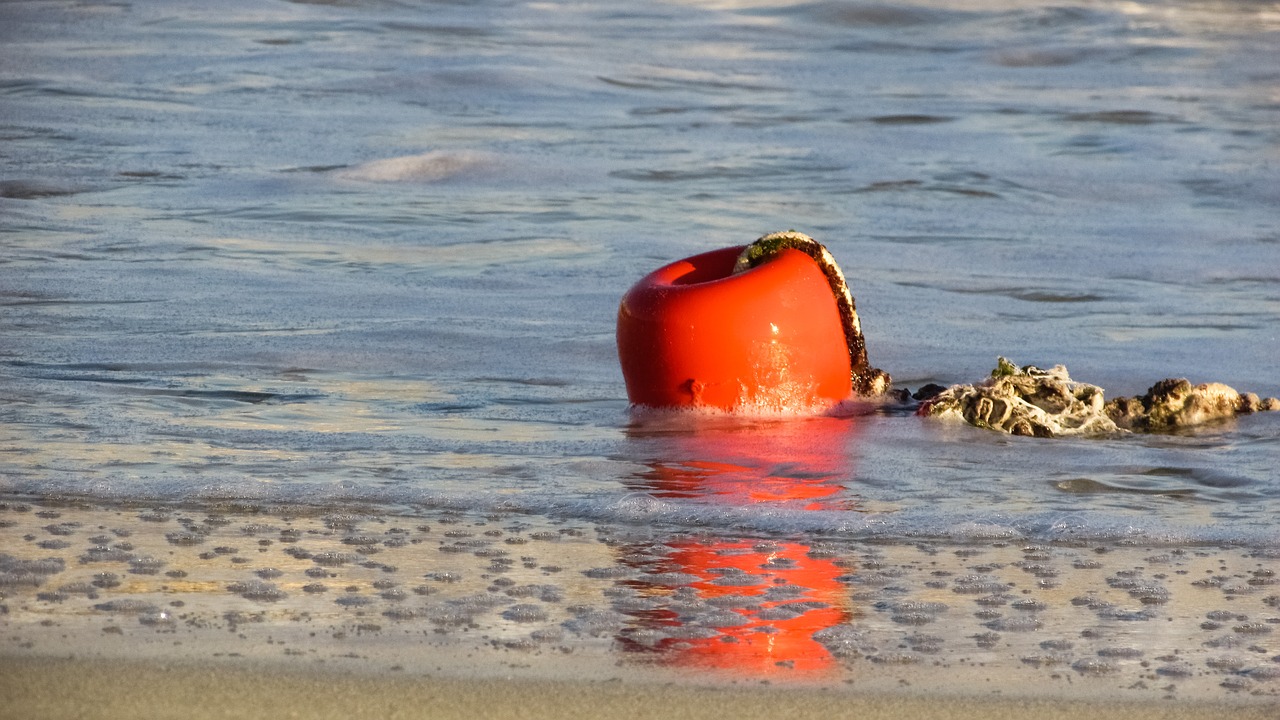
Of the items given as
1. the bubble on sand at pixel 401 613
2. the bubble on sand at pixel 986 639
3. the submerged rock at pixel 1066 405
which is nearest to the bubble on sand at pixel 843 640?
the bubble on sand at pixel 986 639

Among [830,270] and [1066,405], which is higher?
[830,270]

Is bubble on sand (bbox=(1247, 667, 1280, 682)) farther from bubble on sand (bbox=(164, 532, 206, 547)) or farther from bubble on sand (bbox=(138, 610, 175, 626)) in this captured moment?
bubble on sand (bbox=(164, 532, 206, 547))

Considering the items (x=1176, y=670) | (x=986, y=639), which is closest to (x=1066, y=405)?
(x=986, y=639)

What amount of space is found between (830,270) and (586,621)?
2154mm

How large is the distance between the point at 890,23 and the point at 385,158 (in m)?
10.7

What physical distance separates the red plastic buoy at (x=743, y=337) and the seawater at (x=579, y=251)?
12 centimetres

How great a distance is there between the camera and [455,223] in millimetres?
9219

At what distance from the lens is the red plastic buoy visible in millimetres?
4992

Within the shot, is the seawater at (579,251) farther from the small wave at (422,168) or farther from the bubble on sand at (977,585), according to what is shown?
the bubble on sand at (977,585)

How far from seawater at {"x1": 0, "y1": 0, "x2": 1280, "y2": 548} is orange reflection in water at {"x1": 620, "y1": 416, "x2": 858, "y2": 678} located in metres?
0.03

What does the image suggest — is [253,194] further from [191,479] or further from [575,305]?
[191,479]

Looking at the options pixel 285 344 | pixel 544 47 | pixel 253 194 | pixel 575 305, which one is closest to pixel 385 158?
pixel 253 194

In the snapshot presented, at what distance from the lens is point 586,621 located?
130 inches

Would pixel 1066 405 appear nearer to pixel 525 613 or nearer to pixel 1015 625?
pixel 1015 625
